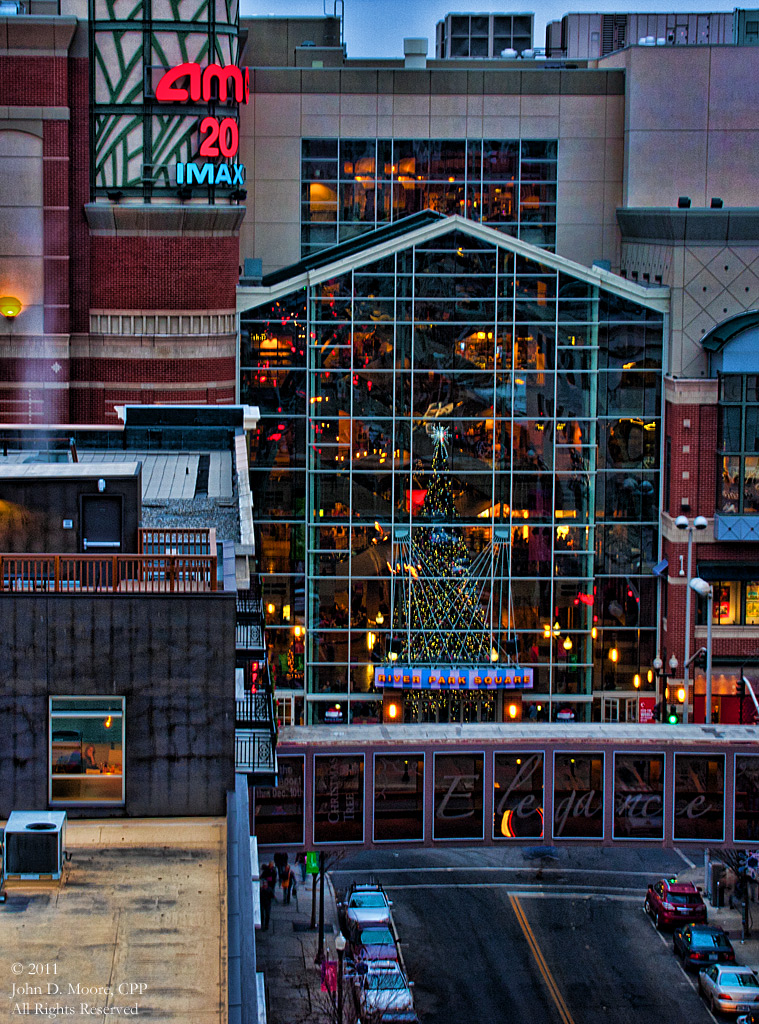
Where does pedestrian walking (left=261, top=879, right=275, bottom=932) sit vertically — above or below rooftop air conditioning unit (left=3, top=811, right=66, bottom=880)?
below

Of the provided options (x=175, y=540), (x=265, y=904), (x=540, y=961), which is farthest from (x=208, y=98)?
(x=175, y=540)

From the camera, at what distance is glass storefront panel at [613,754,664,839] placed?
146ft

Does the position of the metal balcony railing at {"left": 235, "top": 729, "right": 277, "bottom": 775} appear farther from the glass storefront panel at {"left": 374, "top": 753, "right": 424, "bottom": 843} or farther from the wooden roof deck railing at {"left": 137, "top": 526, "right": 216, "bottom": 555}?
the glass storefront panel at {"left": 374, "top": 753, "right": 424, "bottom": 843}

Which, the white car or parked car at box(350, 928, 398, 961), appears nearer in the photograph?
parked car at box(350, 928, 398, 961)

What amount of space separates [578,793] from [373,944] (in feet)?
30.4

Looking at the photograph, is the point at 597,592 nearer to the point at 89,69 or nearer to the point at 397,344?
the point at 397,344

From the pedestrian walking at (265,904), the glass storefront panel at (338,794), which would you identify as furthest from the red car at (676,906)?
the glass storefront panel at (338,794)

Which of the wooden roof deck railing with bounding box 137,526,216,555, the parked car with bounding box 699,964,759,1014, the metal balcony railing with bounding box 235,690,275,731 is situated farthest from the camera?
the parked car with bounding box 699,964,759,1014

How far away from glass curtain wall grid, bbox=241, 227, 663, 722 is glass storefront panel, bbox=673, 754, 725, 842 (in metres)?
25.2

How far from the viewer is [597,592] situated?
238 ft

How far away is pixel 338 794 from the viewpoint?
43.4m

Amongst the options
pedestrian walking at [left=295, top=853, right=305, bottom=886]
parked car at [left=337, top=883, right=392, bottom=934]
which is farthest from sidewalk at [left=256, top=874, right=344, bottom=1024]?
parked car at [left=337, top=883, right=392, bottom=934]

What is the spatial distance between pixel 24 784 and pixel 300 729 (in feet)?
60.1

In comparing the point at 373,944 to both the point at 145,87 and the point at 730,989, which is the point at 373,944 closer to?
the point at 730,989
